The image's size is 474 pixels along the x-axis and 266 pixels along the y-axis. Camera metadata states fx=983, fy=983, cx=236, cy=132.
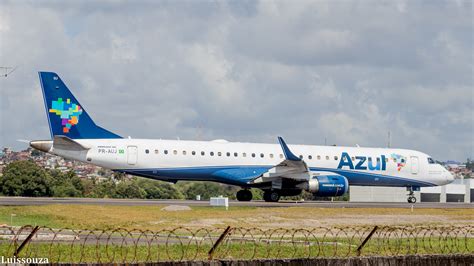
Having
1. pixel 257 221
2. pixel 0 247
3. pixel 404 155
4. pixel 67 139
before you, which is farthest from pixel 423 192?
pixel 0 247

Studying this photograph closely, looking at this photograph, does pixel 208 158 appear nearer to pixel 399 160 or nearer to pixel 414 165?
pixel 399 160

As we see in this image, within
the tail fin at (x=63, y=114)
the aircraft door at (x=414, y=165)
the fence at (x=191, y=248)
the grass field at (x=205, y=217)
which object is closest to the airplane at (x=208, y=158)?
the tail fin at (x=63, y=114)

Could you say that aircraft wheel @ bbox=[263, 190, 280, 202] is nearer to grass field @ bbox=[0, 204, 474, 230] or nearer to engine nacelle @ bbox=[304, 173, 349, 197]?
engine nacelle @ bbox=[304, 173, 349, 197]

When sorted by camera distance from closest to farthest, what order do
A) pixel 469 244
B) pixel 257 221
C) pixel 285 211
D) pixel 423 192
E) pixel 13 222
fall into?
pixel 469 244 < pixel 13 222 < pixel 257 221 < pixel 285 211 < pixel 423 192

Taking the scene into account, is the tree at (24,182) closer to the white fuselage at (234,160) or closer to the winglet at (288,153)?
the white fuselage at (234,160)

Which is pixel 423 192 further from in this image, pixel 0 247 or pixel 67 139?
pixel 0 247

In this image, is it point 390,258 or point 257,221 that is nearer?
point 390,258

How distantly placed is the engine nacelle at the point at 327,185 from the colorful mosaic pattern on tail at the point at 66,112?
14.2 metres

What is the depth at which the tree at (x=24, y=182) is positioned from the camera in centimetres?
8099

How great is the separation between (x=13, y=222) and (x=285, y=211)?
14.1 m

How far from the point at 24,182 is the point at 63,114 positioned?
2746cm

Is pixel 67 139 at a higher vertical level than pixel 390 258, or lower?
higher

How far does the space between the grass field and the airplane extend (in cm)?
925

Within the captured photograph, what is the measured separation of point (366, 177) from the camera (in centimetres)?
6328
